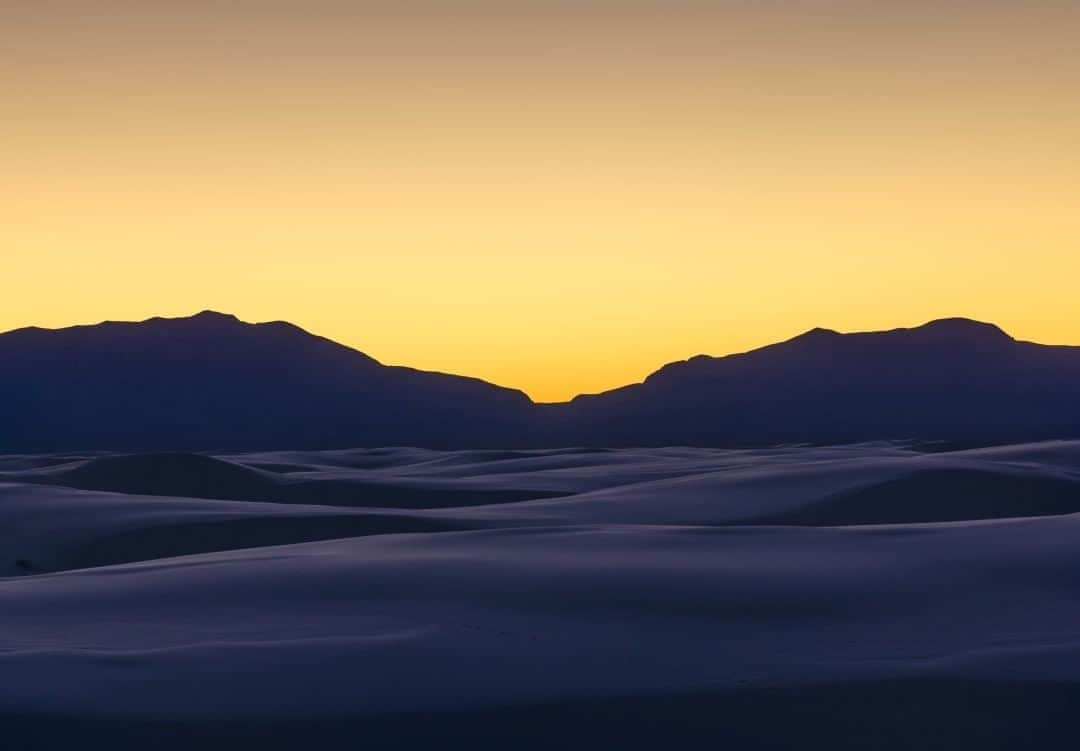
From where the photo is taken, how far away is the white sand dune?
4.30m

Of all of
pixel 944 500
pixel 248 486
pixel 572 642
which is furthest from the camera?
pixel 248 486

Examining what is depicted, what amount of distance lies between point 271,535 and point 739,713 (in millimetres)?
8008

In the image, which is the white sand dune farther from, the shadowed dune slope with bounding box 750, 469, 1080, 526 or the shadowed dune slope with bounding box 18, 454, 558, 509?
the shadowed dune slope with bounding box 18, 454, 558, 509

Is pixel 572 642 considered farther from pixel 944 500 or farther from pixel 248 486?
pixel 248 486

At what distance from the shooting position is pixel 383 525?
1206cm

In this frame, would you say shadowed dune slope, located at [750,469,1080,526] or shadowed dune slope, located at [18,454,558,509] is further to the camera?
shadowed dune slope, located at [18,454,558,509]

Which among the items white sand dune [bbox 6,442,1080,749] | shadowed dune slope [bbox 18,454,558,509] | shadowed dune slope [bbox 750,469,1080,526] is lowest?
white sand dune [bbox 6,442,1080,749]

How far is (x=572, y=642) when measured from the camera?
203 inches

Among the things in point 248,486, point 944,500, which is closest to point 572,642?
point 944,500

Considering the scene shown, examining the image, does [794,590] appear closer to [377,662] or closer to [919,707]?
A: [919,707]

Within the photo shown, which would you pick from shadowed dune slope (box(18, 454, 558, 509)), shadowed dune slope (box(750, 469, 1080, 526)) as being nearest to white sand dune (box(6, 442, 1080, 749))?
shadowed dune slope (box(750, 469, 1080, 526))

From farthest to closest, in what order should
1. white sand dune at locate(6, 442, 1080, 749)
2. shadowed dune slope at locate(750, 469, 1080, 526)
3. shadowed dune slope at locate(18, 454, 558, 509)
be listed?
1. shadowed dune slope at locate(18, 454, 558, 509)
2. shadowed dune slope at locate(750, 469, 1080, 526)
3. white sand dune at locate(6, 442, 1080, 749)

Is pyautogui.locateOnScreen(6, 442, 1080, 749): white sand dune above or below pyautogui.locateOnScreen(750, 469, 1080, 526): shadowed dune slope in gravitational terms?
below

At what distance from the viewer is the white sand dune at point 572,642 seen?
14.1 feet
